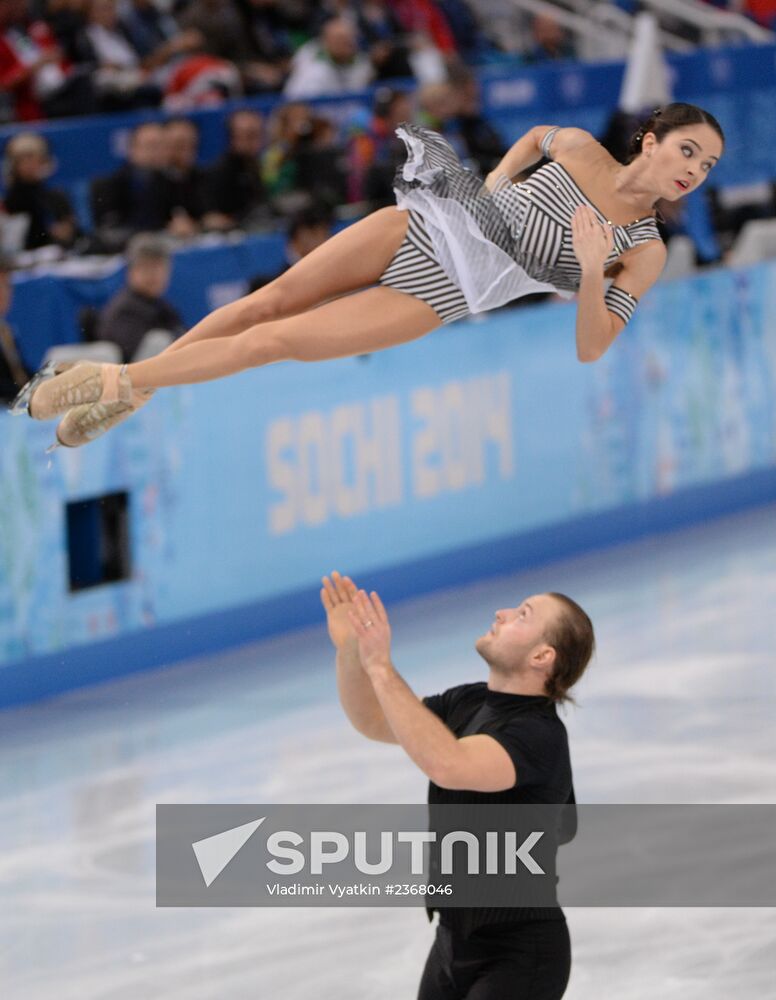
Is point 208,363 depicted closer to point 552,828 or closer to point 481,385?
point 552,828

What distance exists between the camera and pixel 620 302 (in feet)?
15.3

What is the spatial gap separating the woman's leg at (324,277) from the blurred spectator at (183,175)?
5.06 metres

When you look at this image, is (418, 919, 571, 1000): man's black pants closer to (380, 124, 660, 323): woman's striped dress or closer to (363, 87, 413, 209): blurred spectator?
(380, 124, 660, 323): woman's striped dress

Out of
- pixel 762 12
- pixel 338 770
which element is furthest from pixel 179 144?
pixel 762 12

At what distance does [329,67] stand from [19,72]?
2154 mm

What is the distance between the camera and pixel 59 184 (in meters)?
10.0

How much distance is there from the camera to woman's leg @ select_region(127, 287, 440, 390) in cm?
445

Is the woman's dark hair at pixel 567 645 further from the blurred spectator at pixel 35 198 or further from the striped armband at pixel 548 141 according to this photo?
the blurred spectator at pixel 35 198

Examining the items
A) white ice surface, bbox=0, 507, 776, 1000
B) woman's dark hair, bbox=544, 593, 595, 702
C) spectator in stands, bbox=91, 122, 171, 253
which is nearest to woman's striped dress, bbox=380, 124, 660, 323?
woman's dark hair, bbox=544, 593, 595, 702

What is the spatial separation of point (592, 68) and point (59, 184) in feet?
15.3

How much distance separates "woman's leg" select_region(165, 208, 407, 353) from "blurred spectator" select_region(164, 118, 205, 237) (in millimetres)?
5059

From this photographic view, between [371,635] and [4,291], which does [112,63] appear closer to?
[4,291]

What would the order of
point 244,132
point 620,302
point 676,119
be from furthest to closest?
1. point 244,132
2. point 620,302
3. point 676,119

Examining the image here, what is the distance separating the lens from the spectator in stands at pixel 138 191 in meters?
9.55
